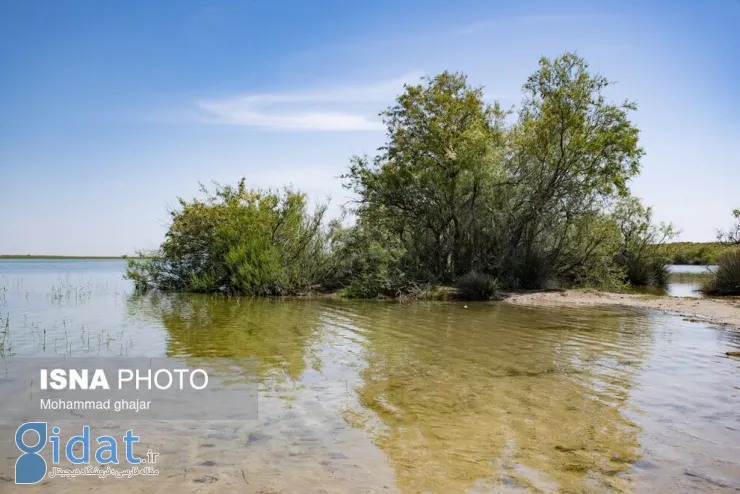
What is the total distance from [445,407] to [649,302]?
13.6 meters

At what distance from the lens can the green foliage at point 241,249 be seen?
68.0 ft

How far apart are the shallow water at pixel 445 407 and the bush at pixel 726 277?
9.66 meters

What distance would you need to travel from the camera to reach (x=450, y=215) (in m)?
21.5

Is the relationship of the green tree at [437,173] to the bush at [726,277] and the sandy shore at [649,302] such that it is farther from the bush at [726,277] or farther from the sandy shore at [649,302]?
the bush at [726,277]

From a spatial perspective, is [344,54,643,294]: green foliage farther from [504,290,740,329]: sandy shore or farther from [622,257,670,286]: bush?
A: [622,257,670,286]: bush

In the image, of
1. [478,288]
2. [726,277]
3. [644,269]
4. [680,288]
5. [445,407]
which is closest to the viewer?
[445,407]

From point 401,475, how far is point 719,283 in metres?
21.3

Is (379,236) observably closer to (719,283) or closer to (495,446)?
(719,283)

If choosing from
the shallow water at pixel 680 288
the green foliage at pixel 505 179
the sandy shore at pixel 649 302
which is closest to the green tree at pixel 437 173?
the green foliage at pixel 505 179

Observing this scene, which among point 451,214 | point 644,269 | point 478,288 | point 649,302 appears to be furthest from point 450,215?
point 644,269

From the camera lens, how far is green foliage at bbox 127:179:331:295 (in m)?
20.7

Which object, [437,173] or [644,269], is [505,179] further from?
[644,269]

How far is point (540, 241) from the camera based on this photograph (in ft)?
71.4

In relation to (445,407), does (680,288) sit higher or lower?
higher
